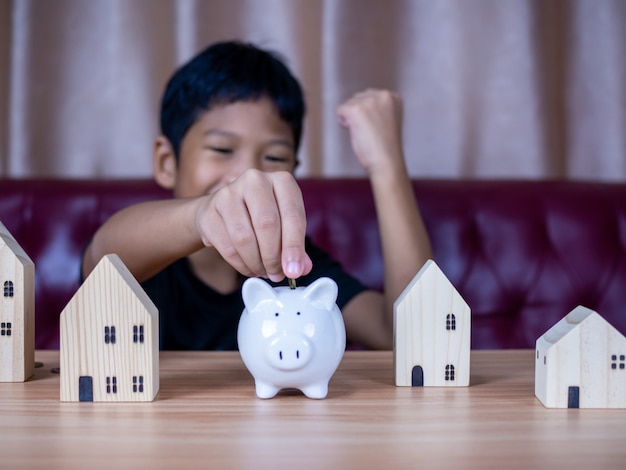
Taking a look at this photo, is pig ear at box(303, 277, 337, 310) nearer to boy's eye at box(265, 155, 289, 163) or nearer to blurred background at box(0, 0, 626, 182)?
boy's eye at box(265, 155, 289, 163)

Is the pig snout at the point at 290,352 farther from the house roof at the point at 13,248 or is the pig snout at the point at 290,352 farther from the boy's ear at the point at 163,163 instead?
the boy's ear at the point at 163,163

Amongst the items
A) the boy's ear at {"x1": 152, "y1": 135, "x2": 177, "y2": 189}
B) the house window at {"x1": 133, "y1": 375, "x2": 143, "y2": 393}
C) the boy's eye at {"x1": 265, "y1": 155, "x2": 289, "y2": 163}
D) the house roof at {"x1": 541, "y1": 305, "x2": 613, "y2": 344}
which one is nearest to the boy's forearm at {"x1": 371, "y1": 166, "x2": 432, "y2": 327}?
the boy's eye at {"x1": 265, "y1": 155, "x2": 289, "y2": 163}

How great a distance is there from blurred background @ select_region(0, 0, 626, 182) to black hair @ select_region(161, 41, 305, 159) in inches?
15.2

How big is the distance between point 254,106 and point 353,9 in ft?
2.04

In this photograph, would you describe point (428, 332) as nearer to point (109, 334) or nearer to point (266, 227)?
point (266, 227)

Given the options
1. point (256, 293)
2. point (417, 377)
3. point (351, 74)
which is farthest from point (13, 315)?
point (351, 74)

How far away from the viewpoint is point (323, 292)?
715 millimetres

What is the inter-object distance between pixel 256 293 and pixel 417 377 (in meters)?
0.20

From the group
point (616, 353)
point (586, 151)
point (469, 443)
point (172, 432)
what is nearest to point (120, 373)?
point (172, 432)

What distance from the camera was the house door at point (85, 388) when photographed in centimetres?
70

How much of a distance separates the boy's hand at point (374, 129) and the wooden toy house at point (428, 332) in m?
0.66

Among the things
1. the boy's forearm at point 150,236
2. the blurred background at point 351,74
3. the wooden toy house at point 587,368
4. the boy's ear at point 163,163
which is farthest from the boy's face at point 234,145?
the wooden toy house at point 587,368

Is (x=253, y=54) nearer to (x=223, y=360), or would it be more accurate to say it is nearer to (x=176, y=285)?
(x=176, y=285)

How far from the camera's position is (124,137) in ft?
A: 6.09
